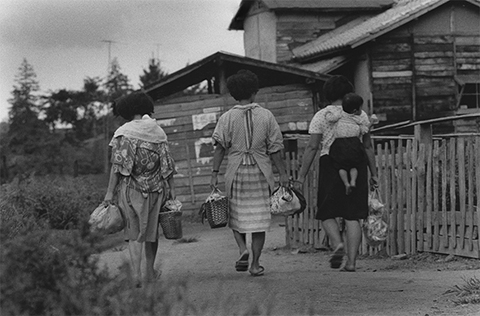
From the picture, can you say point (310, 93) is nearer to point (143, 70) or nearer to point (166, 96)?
point (166, 96)

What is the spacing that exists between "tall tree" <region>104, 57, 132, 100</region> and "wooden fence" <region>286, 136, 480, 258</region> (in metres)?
49.2

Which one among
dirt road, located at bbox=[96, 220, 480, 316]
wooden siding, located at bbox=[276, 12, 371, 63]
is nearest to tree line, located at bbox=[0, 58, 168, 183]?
wooden siding, located at bbox=[276, 12, 371, 63]

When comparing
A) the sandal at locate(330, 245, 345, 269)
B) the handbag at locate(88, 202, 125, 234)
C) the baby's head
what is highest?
the baby's head

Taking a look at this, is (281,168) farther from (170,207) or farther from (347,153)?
(170,207)

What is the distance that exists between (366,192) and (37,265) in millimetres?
4467

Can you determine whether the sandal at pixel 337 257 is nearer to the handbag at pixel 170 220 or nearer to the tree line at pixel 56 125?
the handbag at pixel 170 220

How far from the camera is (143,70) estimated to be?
65.6 metres

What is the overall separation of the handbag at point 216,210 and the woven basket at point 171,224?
44 cm

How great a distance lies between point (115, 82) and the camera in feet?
196

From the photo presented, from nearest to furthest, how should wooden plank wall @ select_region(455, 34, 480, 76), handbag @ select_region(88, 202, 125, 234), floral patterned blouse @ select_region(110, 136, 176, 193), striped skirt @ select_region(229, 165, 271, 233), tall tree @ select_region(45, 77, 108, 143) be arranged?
handbag @ select_region(88, 202, 125, 234) → floral patterned blouse @ select_region(110, 136, 176, 193) → striped skirt @ select_region(229, 165, 271, 233) → wooden plank wall @ select_region(455, 34, 480, 76) → tall tree @ select_region(45, 77, 108, 143)

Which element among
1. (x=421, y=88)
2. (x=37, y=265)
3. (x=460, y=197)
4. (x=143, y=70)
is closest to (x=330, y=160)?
(x=460, y=197)

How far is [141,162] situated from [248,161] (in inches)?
43.2

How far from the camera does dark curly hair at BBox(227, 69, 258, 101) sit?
770 centimetres

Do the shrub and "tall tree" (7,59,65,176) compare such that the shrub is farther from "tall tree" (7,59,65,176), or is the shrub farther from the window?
"tall tree" (7,59,65,176)
